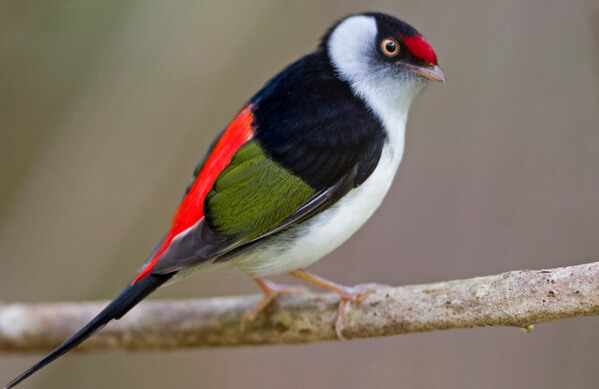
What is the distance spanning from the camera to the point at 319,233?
2.50 meters

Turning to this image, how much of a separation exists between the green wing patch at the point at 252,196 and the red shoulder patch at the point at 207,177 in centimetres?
6

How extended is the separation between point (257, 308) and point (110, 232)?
1814 mm

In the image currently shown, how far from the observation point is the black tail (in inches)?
81.7

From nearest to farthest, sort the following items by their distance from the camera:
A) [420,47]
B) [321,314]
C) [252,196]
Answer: [252,196] → [420,47] → [321,314]

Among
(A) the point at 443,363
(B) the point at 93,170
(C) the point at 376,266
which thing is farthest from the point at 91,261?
(A) the point at 443,363

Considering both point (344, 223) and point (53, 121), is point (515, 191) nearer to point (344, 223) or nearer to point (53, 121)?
point (344, 223)

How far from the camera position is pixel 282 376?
4.35 meters

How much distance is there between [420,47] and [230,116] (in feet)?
8.08

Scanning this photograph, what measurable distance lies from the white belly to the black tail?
377 millimetres

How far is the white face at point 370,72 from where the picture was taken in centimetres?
269

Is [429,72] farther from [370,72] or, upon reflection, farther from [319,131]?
[319,131]

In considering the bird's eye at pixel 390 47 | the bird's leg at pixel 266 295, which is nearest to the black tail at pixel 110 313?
the bird's leg at pixel 266 295

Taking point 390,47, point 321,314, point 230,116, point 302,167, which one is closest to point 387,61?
point 390,47

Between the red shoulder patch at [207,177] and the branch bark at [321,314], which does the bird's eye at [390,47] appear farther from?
the branch bark at [321,314]
